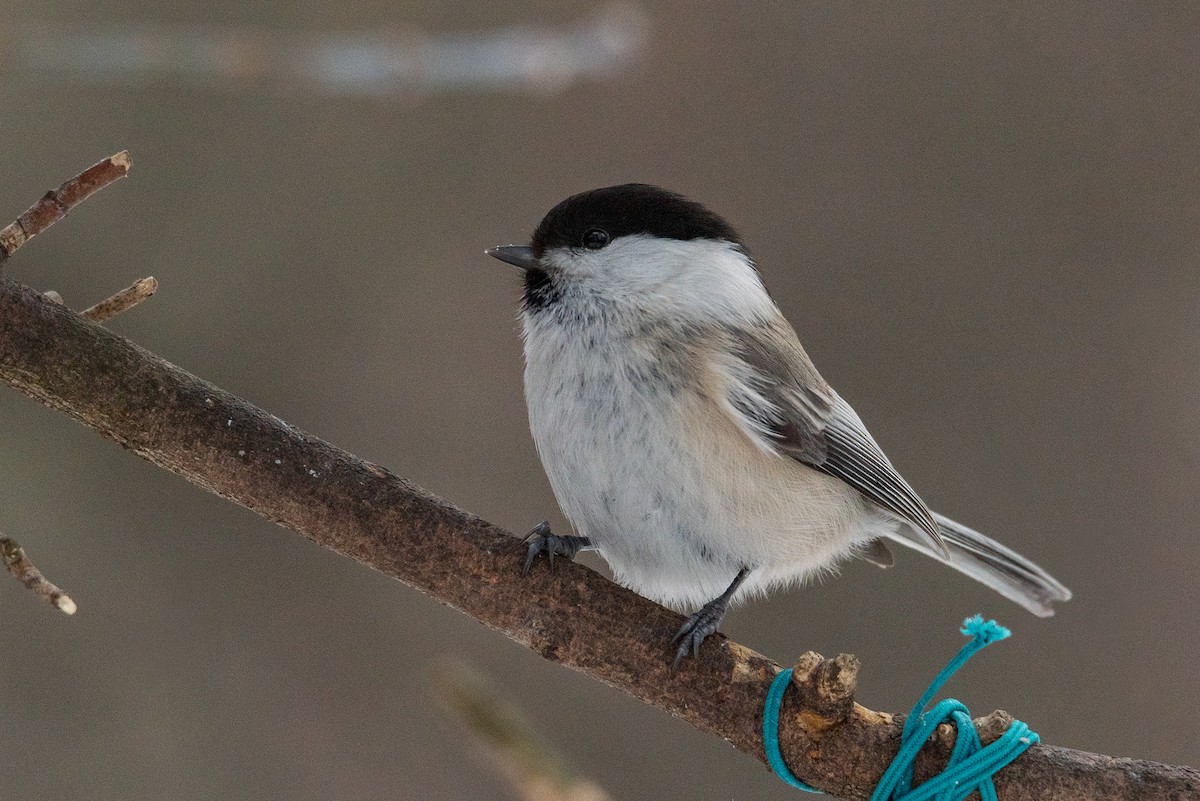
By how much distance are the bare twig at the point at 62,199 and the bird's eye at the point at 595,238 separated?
75 cm

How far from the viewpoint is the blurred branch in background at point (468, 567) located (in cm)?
136

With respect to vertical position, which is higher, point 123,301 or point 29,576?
point 123,301

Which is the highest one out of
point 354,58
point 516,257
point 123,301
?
point 354,58

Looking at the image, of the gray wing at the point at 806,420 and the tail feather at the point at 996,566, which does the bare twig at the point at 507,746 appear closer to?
the gray wing at the point at 806,420

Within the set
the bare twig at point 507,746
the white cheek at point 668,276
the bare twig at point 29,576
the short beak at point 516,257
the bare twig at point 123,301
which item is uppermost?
the white cheek at point 668,276

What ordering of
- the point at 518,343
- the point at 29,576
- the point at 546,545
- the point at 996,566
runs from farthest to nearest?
the point at 518,343
the point at 996,566
the point at 546,545
the point at 29,576

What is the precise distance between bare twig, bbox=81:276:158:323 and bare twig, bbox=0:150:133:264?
0.42 ft

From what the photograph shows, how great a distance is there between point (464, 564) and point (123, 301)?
0.60 meters

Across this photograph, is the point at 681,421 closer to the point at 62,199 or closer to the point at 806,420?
the point at 806,420

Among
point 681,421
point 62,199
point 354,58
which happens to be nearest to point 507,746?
point 681,421

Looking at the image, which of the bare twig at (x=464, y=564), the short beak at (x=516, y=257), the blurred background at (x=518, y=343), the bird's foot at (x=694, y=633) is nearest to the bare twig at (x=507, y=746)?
the bare twig at (x=464, y=564)

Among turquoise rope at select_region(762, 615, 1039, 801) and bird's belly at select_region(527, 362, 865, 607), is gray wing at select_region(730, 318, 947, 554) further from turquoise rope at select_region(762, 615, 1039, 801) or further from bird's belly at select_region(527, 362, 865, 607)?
turquoise rope at select_region(762, 615, 1039, 801)

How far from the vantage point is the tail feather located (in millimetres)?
2016

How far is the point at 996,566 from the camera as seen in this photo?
2055mm
